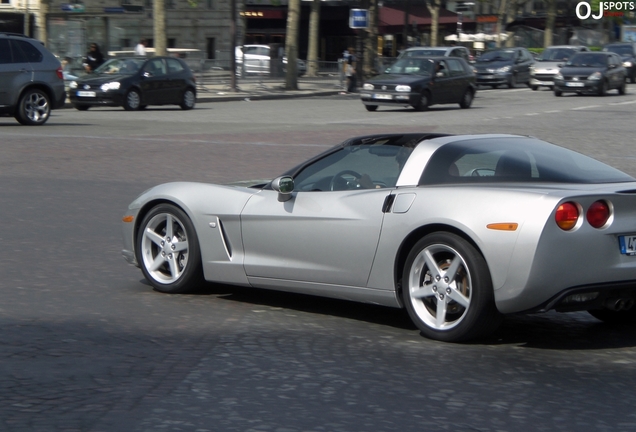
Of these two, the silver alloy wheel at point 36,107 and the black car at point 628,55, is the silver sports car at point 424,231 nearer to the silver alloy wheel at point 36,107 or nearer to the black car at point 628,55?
the silver alloy wheel at point 36,107

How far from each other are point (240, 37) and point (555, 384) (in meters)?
69.4

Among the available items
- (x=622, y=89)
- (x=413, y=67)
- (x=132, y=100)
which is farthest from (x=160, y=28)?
(x=622, y=89)

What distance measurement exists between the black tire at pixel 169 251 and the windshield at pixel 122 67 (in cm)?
2331

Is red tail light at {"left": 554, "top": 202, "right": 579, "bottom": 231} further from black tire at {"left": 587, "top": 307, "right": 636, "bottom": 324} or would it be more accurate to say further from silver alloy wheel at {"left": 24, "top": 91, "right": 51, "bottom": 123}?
silver alloy wheel at {"left": 24, "top": 91, "right": 51, "bottom": 123}

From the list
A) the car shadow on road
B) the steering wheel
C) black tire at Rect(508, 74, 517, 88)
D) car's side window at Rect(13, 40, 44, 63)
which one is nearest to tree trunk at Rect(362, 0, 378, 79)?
black tire at Rect(508, 74, 517, 88)

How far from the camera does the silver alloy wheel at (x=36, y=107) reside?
74.5ft

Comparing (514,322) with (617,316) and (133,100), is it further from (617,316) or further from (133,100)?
(133,100)

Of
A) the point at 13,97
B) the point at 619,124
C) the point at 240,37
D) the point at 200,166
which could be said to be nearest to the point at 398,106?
the point at 619,124

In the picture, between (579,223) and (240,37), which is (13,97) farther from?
(240,37)

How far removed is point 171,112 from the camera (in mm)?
30219

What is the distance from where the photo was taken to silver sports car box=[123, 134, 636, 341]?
18.8ft

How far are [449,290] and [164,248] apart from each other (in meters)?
2.27

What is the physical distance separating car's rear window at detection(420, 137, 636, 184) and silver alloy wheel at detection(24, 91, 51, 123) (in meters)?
17.6

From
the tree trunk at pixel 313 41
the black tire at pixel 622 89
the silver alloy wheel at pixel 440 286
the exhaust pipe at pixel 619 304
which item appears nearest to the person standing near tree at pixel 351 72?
the black tire at pixel 622 89
